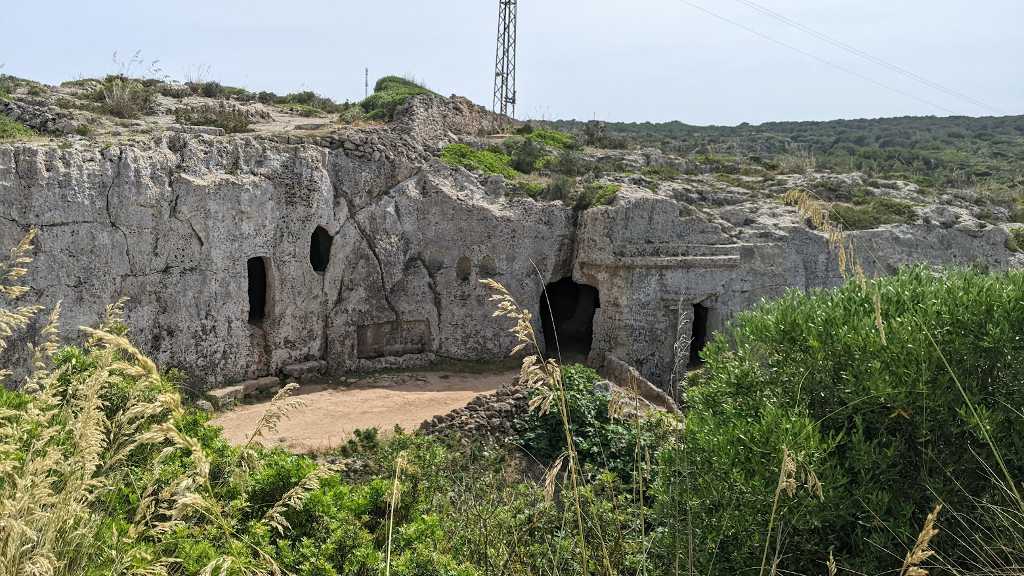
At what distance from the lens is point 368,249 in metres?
14.3

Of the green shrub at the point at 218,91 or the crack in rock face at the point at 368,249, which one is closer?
the crack in rock face at the point at 368,249

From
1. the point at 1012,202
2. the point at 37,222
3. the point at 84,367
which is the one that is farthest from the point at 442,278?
the point at 1012,202

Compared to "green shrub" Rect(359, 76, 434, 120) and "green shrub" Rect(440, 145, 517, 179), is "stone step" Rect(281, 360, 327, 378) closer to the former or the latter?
"green shrub" Rect(440, 145, 517, 179)

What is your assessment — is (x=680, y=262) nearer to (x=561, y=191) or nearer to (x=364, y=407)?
(x=561, y=191)

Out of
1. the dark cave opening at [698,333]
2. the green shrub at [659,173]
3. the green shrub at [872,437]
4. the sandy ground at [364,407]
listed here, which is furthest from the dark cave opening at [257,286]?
the green shrub at [872,437]

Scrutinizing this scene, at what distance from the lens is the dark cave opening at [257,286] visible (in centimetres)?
1393

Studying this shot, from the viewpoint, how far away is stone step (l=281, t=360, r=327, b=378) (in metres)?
13.4

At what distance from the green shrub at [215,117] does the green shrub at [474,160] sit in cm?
461

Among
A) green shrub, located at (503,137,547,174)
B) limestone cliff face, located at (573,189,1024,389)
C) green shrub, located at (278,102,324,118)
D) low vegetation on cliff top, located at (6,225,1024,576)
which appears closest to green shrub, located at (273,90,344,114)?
green shrub, located at (278,102,324,118)

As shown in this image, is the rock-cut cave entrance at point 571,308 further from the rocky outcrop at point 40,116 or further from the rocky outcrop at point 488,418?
the rocky outcrop at point 40,116

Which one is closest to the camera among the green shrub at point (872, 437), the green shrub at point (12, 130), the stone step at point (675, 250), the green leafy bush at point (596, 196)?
the green shrub at point (872, 437)

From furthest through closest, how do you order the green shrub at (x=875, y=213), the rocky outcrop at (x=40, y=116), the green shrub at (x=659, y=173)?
the green shrub at (x=659, y=173)
the green shrub at (x=875, y=213)
the rocky outcrop at (x=40, y=116)

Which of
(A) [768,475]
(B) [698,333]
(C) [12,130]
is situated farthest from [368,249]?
(A) [768,475]

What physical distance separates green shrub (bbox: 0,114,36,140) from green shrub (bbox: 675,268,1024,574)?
41.3ft
